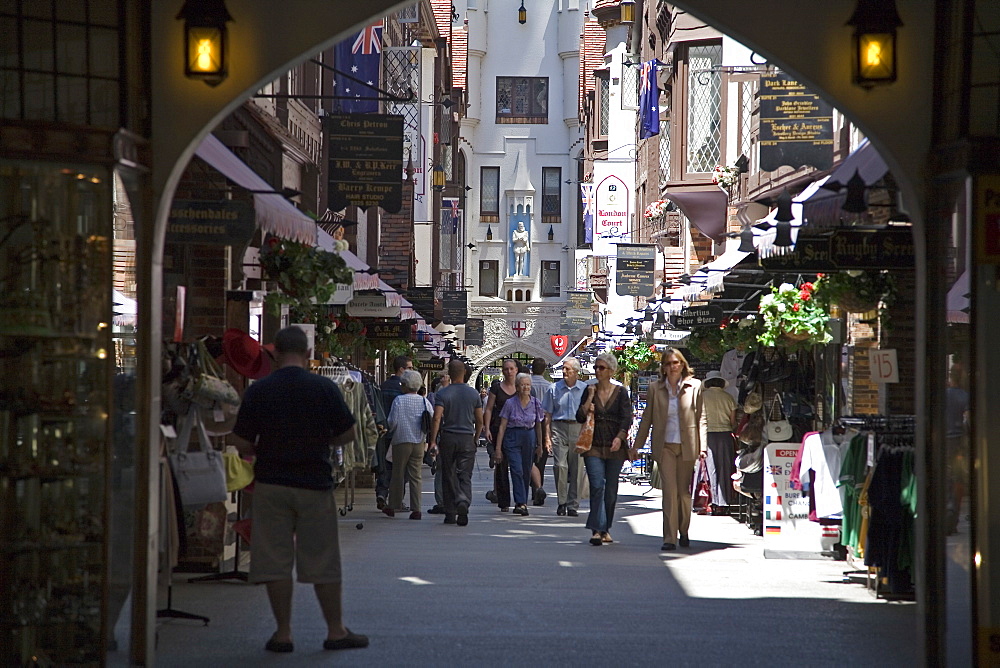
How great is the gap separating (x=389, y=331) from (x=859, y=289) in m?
10.4

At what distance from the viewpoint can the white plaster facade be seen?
74.6 meters

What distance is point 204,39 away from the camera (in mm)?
6902

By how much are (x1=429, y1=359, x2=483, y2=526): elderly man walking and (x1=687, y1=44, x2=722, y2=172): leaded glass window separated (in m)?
8.59

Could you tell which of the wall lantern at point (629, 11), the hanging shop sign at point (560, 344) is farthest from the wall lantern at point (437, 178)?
the hanging shop sign at point (560, 344)

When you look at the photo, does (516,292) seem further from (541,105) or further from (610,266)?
(610,266)

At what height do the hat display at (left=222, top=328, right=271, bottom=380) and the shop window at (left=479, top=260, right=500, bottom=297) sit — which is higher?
the shop window at (left=479, top=260, right=500, bottom=297)

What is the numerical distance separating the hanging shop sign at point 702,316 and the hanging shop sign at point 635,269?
13.5 m

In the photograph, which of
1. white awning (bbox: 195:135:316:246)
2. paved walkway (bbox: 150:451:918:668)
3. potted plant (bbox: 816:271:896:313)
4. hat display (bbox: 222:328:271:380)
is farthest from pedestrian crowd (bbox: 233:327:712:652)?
hat display (bbox: 222:328:271:380)

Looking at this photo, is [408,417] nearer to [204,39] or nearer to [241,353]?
[241,353]

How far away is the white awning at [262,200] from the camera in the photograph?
9570 millimetres

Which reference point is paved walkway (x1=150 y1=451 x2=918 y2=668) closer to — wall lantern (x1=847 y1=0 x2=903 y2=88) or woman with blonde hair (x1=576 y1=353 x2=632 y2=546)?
woman with blonde hair (x1=576 y1=353 x2=632 y2=546)

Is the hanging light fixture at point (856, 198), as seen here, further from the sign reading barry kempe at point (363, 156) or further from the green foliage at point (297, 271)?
the sign reading barry kempe at point (363, 156)

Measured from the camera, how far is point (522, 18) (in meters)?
76.9

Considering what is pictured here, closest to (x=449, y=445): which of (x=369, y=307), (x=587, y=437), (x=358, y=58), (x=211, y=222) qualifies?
(x=587, y=437)
